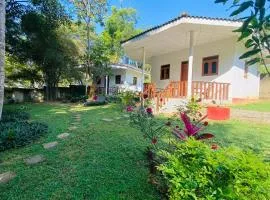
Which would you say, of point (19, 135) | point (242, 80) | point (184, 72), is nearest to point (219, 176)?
point (19, 135)

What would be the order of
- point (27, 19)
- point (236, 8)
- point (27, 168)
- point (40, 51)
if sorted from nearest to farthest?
point (236, 8), point (27, 168), point (27, 19), point (40, 51)

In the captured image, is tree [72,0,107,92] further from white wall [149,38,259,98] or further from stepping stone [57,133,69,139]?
stepping stone [57,133,69,139]

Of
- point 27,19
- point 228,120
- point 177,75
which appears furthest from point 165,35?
point 27,19

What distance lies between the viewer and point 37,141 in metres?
5.21

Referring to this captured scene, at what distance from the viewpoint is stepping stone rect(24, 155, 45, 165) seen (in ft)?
13.0

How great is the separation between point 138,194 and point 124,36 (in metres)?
30.4

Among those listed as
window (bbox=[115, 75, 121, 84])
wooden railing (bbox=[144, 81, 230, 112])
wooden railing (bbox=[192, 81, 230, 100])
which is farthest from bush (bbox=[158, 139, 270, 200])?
window (bbox=[115, 75, 121, 84])

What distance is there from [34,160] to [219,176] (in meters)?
3.19

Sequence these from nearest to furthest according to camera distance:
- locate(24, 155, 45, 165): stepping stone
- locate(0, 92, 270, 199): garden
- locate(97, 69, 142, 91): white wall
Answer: locate(0, 92, 270, 199): garden
locate(24, 155, 45, 165): stepping stone
locate(97, 69, 142, 91): white wall

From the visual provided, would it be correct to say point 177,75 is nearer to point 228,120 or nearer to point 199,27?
point 199,27

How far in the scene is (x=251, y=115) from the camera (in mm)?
8523

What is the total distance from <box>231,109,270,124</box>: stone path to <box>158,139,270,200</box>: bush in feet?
23.5

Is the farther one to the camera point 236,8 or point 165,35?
point 165,35

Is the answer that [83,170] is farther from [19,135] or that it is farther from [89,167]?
[19,135]
